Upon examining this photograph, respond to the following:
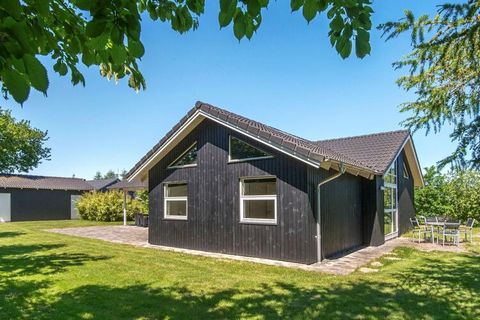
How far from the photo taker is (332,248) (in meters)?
9.88

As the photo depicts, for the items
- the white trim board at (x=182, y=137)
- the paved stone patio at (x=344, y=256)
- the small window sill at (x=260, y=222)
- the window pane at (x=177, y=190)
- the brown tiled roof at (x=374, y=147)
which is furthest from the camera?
the brown tiled roof at (x=374, y=147)

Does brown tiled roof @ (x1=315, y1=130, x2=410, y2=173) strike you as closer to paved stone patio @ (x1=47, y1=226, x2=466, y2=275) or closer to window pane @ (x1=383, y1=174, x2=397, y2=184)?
window pane @ (x1=383, y1=174, x2=397, y2=184)

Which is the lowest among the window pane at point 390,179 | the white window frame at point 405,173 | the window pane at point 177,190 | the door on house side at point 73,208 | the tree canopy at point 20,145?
the door on house side at point 73,208

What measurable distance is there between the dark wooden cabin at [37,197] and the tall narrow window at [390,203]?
25919 millimetres

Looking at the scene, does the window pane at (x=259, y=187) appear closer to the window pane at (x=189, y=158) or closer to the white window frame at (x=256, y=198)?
the white window frame at (x=256, y=198)

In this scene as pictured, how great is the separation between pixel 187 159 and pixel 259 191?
3.06 m

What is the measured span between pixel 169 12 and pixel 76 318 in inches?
169

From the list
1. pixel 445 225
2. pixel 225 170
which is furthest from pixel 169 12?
pixel 445 225

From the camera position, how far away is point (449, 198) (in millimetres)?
20312

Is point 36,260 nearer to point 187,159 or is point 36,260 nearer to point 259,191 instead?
point 187,159

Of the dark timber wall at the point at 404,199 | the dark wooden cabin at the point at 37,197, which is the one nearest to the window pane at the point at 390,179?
the dark timber wall at the point at 404,199

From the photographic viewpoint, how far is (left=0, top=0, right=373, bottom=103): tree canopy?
1.47 m

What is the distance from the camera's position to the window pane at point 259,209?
9.73m

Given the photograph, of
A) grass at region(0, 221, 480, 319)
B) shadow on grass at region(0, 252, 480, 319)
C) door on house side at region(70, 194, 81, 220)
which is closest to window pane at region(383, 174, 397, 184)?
grass at region(0, 221, 480, 319)
